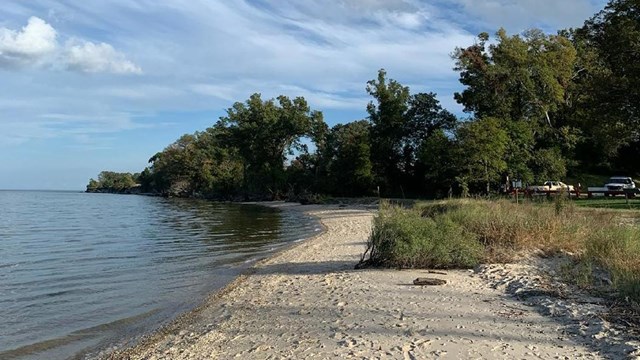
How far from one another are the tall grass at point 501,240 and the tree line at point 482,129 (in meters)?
16.9

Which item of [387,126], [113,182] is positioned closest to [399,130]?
[387,126]

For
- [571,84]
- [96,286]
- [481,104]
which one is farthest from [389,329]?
[571,84]

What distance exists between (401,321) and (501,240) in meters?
7.15

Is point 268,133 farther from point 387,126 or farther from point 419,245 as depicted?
point 419,245

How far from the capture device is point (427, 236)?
11930mm

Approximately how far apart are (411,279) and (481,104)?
36.4 meters

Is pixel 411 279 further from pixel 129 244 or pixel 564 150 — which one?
pixel 564 150

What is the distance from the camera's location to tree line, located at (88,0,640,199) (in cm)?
2936

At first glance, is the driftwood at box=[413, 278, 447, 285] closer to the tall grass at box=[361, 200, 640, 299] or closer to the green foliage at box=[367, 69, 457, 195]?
the tall grass at box=[361, 200, 640, 299]

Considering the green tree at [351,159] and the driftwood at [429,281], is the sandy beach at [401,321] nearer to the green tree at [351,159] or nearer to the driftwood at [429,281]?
the driftwood at [429,281]

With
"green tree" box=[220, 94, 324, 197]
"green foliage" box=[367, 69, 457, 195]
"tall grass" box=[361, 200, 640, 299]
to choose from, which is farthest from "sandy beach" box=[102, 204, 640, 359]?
"green tree" box=[220, 94, 324, 197]

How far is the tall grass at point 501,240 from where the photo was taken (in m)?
10.9

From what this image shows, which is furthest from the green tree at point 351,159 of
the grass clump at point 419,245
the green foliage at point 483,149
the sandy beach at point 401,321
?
the sandy beach at point 401,321

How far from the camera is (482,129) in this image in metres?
37.4
